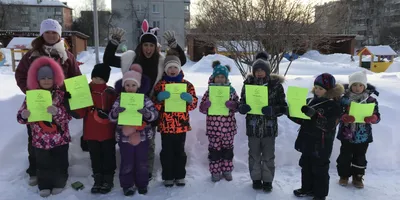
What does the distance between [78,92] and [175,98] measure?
3.78 ft

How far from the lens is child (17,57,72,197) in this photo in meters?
3.66

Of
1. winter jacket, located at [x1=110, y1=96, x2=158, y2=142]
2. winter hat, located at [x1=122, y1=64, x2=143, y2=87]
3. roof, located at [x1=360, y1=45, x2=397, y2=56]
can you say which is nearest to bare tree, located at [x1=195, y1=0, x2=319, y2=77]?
winter hat, located at [x1=122, y1=64, x2=143, y2=87]

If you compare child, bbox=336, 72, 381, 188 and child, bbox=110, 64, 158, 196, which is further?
child, bbox=336, 72, 381, 188

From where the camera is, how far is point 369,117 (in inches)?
155

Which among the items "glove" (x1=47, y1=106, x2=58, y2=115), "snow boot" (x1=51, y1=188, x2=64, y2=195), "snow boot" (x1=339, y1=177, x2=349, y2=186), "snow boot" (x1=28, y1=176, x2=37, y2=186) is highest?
"glove" (x1=47, y1=106, x2=58, y2=115)

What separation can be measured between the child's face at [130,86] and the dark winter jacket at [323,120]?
6.77 feet

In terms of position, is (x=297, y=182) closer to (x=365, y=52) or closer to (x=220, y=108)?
(x=220, y=108)

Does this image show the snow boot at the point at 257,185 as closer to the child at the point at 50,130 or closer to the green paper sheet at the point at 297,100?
the green paper sheet at the point at 297,100

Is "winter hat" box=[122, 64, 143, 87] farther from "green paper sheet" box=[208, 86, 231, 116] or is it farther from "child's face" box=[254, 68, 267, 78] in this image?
"child's face" box=[254, 68, 267, 78]

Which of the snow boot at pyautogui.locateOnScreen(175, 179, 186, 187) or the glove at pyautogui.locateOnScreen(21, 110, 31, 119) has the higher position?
the glove at pyautogui.locateOnScreen(21, 110, 31, 119)

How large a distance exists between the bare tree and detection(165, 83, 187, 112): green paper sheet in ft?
13.4

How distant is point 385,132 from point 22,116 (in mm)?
5501

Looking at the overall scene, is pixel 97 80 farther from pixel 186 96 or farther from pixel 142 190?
pixel 142 190

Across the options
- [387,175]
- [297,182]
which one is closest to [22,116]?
[297,182]
